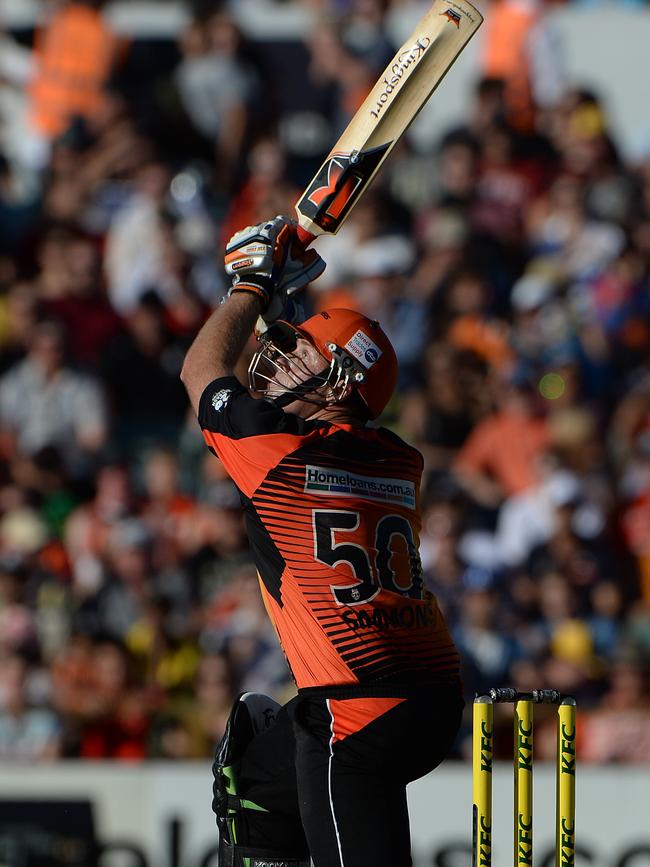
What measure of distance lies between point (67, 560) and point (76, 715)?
1.37m

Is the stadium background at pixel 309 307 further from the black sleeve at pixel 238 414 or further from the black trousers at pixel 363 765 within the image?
the black sleeve at pixel 238 414

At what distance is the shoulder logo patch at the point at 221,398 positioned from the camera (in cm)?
401

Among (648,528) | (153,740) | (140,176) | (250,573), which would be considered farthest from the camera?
(140,176)

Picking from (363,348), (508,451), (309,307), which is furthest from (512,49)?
(363,348)

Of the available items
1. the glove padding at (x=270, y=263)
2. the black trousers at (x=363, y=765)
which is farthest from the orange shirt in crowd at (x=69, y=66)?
the black trousers at (x=363, y=765)

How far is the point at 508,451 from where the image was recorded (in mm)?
9625

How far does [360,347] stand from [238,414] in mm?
418

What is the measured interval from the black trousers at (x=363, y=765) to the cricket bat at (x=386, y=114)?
1.49m

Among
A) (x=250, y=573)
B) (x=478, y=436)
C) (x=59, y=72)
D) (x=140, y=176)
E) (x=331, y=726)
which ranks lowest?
(x=331, y=726)

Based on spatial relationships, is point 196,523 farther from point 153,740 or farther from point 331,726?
point 331,726

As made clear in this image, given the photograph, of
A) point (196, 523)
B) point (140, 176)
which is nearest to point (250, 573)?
point (196, 523)

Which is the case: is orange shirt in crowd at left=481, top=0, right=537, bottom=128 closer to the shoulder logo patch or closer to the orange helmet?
the orange helmet

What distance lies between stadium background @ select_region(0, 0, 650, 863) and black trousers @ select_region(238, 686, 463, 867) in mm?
3754

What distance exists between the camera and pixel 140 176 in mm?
10922
